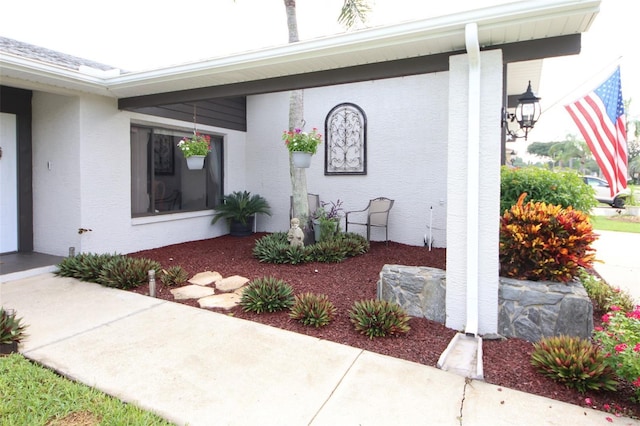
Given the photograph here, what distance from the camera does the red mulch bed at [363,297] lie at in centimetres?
253

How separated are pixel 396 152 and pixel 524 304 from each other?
427 centimetres

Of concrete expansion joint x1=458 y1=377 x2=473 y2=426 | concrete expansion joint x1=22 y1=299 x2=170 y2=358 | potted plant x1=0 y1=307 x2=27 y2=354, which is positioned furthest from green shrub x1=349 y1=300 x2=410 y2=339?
potted plant x1=0 y1=307 x2=27 y2=354

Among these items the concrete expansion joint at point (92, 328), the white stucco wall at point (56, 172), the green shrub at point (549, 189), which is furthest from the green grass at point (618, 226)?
the white stucco wall at point (56, 172)

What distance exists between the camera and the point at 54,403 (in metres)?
2.22

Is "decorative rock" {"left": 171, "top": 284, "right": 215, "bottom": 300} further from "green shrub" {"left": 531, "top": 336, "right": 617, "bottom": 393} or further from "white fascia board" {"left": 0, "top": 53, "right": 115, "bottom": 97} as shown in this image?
"green shrub" {"left": 531, "top": 336, "right": 617, "bottom": 393}

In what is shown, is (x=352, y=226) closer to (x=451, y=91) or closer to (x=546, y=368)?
(x=451, y=91)

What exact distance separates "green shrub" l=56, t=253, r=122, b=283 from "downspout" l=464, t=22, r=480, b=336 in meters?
4.37

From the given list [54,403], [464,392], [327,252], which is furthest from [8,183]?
[464,392]

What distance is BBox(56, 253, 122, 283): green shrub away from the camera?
475 centimetres

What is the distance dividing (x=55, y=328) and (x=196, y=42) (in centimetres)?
947

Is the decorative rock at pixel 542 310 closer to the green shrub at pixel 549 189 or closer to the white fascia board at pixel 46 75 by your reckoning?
the green shrub at pixel 549 189

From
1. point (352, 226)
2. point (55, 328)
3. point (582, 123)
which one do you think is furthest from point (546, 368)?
point (352, 226)

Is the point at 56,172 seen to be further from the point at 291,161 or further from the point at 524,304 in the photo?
the point at 524,304

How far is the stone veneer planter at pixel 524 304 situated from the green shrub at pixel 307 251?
2146mm
